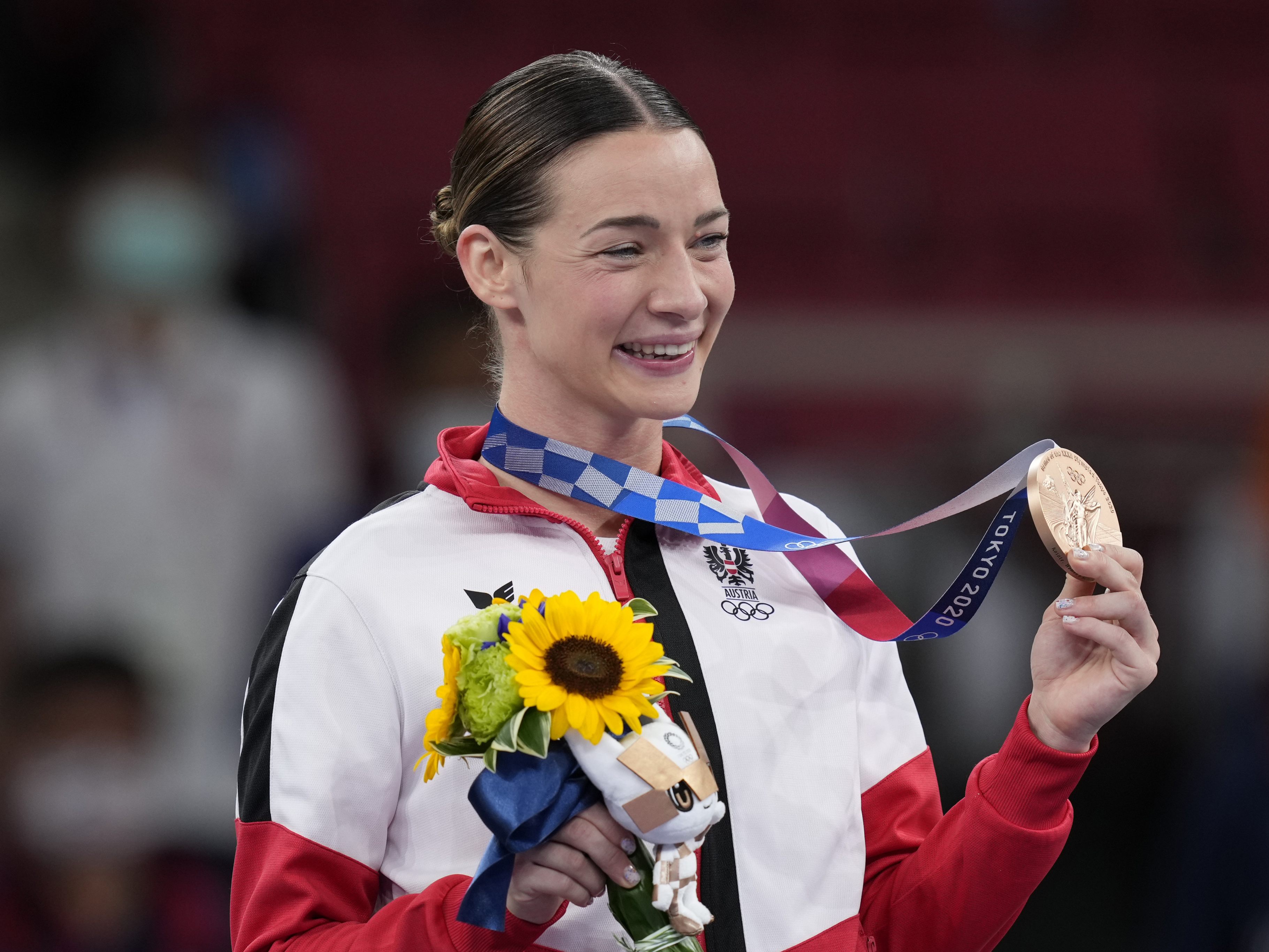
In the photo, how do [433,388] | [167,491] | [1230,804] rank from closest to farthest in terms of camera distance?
[1230,804]
[167,491]
[433,388]

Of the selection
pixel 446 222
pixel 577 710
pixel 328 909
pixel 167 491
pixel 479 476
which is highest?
pixel 446 222

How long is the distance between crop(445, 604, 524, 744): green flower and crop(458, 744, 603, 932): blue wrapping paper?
37 mm

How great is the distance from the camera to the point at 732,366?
5895mm

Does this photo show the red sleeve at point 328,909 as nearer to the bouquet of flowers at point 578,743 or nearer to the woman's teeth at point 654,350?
the bouquet of flowers at point 578,743

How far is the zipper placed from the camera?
77.6 inches

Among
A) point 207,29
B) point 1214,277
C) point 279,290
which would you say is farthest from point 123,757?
point 1214,277

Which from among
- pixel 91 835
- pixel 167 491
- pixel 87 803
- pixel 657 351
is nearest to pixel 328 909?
pixel 657 351

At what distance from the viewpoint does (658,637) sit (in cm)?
194

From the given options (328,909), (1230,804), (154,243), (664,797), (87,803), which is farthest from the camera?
(154,243)

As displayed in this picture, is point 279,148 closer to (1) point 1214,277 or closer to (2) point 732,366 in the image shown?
(2) point 732,366

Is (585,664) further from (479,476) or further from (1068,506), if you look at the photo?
(1068,506)

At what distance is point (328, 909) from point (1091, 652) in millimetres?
853

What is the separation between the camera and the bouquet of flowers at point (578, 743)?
1.55m

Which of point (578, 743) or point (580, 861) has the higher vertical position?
point (578, 743)
